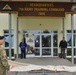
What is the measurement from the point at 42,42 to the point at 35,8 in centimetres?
682

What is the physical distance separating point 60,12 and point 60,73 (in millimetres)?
7062

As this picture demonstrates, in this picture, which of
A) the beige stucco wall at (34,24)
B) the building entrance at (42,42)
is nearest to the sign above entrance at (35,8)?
the beige stucco wall at (34,24)

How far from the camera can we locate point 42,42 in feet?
71.6

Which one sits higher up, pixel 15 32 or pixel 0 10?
pixel 0 10

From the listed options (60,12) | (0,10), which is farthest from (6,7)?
(60,12)

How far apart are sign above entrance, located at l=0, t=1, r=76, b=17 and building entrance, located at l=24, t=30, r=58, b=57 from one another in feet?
20.1

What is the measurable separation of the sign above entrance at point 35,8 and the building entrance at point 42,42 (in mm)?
6137

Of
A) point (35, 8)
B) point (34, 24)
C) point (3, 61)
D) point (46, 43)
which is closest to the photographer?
A: point (3, 61)

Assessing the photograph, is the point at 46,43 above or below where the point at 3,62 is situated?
below

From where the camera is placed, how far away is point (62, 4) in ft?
51.9

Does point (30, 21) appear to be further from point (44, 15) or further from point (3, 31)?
point (44, 15)

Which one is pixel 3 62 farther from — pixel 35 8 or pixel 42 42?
pixel 42 42

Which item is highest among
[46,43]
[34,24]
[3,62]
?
[34,24]

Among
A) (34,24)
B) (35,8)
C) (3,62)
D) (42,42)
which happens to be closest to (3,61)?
(3,62)
